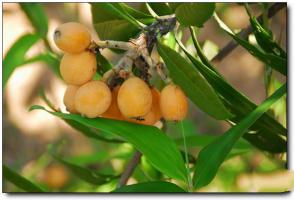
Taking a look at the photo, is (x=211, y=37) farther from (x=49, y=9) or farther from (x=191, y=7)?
(x=191, y=7)

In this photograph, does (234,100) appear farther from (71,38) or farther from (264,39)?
(71,38)

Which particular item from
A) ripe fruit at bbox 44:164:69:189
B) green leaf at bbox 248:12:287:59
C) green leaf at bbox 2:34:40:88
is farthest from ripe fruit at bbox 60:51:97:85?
ripe fruit at bbox 44:164:69:189

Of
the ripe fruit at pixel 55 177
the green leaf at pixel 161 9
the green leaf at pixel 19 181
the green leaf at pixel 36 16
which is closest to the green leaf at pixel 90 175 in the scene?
the green leaf at pixel 19 181

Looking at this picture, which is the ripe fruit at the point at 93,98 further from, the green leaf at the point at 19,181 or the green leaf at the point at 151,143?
the green leaf at the point at 19,181

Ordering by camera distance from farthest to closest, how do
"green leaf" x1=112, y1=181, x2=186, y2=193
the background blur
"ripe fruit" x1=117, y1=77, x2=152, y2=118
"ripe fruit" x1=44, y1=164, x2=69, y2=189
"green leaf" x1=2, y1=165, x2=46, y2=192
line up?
the background blur
"ripe fruit" x1=44, y1=164, x2=69, y2=189
"green leaf" x1=2, y1=165, x2=46, y2=192
"green leaf" x1=112, y1=181, x2=186, y2=193
"ripe fruit" x1=117, y1=77, x2=152, y2=118

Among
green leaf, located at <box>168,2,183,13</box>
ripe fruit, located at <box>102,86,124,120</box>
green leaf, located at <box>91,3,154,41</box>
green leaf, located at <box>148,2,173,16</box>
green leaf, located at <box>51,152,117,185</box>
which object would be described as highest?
green leaf, located at <box>168,2,183,13</box>

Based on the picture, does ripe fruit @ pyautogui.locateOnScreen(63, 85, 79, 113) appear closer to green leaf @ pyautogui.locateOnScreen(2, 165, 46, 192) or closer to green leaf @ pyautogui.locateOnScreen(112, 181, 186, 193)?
green leaf @ pyautogui.locateOnScreen(112, 181, 186, 193)

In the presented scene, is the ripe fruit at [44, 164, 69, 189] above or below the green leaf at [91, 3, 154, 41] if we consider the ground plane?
below
